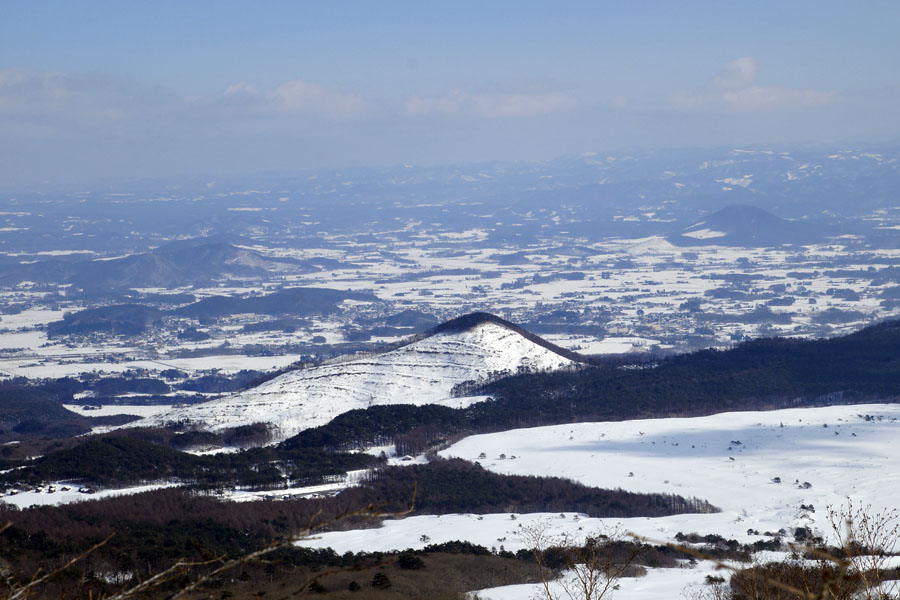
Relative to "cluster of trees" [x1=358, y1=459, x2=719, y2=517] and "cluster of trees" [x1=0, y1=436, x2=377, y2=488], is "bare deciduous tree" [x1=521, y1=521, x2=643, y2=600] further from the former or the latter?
"cluster of trees" [x1=0, y1=436, x2=377, y2=488]

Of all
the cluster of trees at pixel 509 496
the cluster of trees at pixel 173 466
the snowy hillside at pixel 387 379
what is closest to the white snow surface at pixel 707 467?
the cluster of trees at pixel 509 496

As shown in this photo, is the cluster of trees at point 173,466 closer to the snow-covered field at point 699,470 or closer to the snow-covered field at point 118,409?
the snow-covered field at point 699,470

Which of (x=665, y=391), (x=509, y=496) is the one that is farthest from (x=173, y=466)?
(x=665, y=391)

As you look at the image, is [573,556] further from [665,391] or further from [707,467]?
[665,391]

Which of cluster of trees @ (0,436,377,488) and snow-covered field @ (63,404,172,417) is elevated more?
cluster of trees @ (0,436,377,488)

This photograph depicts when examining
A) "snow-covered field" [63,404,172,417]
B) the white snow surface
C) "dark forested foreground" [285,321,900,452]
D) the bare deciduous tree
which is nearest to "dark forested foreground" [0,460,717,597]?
the white snow surface

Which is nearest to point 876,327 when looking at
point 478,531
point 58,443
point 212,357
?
point 478,531
